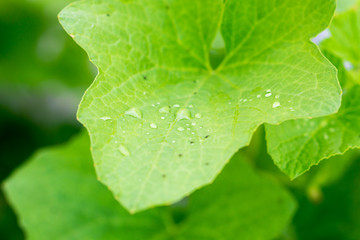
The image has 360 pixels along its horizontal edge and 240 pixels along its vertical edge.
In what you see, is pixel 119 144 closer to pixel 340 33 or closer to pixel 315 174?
pixel 340 33

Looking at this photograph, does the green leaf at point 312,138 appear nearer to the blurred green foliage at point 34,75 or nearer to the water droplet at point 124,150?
the water droplet at point 124,150

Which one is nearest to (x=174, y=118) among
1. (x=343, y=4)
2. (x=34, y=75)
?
(x=343, y=4)

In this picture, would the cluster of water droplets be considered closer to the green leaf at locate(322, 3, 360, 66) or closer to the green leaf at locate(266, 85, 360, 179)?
the green leaf at locate(266, 85, 360, 179)

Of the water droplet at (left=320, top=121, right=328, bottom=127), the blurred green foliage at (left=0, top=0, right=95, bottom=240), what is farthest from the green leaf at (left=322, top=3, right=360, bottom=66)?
the blurred green foliage at (left=0, top=0, right=95, bottom=240)

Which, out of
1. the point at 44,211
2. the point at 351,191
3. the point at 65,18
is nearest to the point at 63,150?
the point at 44,211

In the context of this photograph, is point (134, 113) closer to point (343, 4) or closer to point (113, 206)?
point (113, 206)

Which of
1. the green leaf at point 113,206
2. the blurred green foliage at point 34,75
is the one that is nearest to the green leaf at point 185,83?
the green leaf at point 113,206
